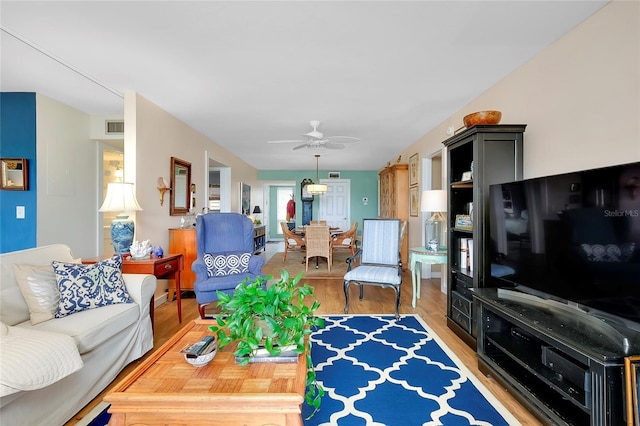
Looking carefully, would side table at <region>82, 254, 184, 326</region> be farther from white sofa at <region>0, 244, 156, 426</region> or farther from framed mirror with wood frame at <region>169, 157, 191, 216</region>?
framed mirror with wood frame at <region>169, 157, 191, 216</region>

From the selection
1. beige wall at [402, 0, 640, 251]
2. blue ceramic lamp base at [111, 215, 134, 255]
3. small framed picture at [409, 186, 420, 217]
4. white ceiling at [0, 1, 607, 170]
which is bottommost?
blue ceramic lamp base at [111, 215, 134, 255]

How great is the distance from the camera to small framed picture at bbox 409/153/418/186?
5324mm

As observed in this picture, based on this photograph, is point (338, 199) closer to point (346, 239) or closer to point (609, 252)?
point (346, 239)

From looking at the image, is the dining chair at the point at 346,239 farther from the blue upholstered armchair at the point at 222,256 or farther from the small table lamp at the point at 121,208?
the small table lamp at the point at 121,208

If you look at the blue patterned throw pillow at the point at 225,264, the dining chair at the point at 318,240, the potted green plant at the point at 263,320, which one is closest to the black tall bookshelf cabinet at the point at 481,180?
the potted green plant at the point at 263,320

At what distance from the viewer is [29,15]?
190cm

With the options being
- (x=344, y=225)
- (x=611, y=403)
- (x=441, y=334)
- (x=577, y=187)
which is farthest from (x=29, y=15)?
(x=344, y=225)

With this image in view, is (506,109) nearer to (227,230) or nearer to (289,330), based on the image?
(289,330)

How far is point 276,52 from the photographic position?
2.33 metres

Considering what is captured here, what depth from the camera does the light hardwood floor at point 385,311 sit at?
5.96 ft

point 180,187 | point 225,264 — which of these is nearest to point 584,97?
point 225,264

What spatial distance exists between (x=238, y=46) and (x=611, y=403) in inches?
117

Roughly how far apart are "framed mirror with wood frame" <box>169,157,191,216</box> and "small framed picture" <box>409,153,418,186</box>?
3.85 metres

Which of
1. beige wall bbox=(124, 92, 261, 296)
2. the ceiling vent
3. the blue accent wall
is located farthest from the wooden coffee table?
the ceiling vent
